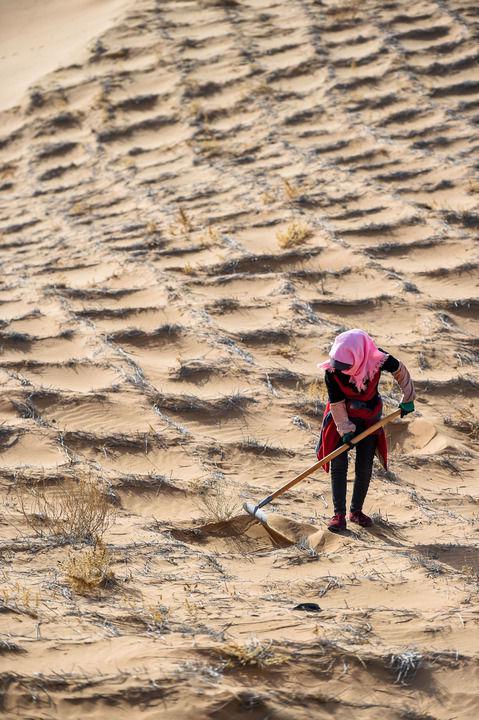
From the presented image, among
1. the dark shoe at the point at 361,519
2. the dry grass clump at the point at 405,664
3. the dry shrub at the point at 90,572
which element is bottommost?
the dark shoe at the point at 361,519

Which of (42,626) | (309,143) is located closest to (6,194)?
(309,143)

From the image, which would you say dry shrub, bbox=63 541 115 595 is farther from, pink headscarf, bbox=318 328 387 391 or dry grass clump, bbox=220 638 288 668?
pink headscarf, bbox=318 328 387 391

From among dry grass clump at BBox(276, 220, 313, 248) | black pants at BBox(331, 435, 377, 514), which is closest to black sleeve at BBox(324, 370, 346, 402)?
black pants at BBox(331, 435, 377, 514)

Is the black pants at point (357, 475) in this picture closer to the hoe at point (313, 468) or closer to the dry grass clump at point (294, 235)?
the hoe at point (313, 468)

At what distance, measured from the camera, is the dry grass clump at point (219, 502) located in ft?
14.9

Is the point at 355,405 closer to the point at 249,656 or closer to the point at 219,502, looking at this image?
the point at 219,502

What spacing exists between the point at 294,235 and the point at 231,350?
1621 mm

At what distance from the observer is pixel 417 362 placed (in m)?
6.12

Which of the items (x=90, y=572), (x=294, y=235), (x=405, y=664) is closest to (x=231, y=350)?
A: (x=294, y=235)

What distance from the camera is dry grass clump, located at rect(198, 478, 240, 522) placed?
14.9 ft

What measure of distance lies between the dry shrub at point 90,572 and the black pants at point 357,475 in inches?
47.6

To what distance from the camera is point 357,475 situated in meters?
4.57

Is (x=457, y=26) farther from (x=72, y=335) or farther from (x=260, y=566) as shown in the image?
(x=260, y=566)

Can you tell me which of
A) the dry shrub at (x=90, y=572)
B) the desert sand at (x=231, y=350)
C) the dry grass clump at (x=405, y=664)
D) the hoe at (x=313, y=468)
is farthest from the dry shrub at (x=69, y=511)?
the dry grass clump at (x=405, y=664)
